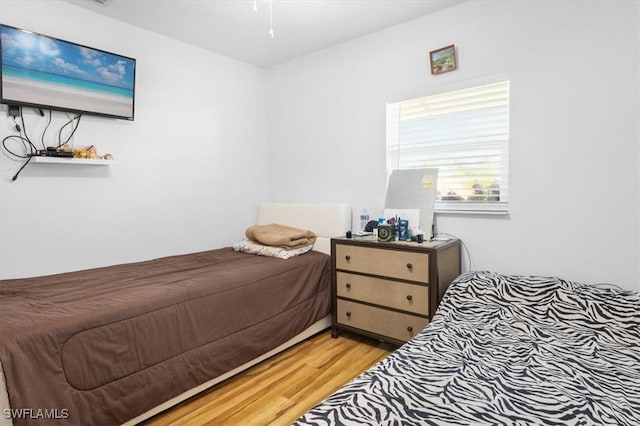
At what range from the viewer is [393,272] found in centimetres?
237

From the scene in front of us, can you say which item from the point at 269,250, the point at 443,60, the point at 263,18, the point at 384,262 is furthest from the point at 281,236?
the point at 443,60

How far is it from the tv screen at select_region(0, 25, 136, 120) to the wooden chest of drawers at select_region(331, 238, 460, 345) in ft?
6.63

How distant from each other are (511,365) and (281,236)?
189cm

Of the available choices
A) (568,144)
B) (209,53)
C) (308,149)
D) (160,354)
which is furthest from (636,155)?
(209,53)

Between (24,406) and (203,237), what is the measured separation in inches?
80.1

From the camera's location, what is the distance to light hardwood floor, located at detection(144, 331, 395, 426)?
1748 millimetres

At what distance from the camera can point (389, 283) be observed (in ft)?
7.87

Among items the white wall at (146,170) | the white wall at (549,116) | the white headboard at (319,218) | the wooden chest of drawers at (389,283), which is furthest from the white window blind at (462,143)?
the white wall at (146,170)

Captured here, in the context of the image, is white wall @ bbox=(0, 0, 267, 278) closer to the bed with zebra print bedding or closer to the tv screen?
the tv screen

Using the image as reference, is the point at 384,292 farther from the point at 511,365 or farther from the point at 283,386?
the point at 511,365

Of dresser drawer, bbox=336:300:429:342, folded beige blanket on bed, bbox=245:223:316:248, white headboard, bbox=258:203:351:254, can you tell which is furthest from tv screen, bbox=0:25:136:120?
dresser drawer, bbox=336:300:429:342

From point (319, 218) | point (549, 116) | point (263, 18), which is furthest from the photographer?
point (319, 218)

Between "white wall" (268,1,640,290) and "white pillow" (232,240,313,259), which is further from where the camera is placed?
"white pillow" (232,240,313,259)

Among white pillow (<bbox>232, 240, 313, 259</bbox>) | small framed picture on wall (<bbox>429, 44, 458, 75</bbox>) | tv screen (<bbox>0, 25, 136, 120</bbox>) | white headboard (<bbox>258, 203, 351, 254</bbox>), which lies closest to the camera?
tv screen (<bbox>0, 25, 136, 120</bbox>)
